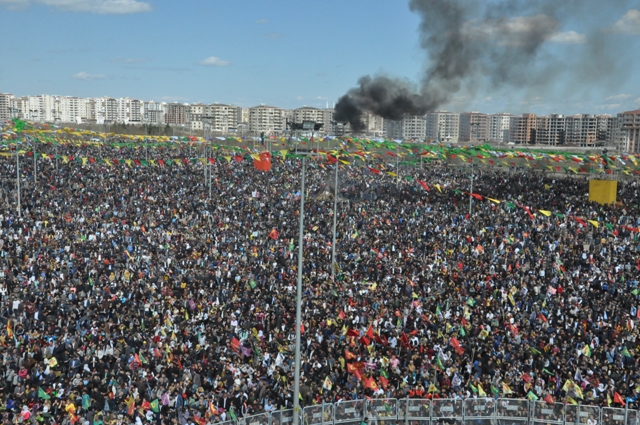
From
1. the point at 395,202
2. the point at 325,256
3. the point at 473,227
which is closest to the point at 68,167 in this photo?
the point at 395,202

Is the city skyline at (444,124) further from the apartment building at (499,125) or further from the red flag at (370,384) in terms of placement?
the red flag at (370,384)

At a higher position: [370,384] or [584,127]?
[584,127]

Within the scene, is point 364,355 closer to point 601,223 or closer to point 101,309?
point 101,309

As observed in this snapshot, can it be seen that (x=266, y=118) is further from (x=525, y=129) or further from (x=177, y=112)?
(x=525, y=129)

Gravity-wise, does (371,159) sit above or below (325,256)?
above

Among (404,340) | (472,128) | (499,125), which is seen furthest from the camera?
(499,125)

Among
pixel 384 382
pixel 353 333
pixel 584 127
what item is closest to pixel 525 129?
pixel 584 127
